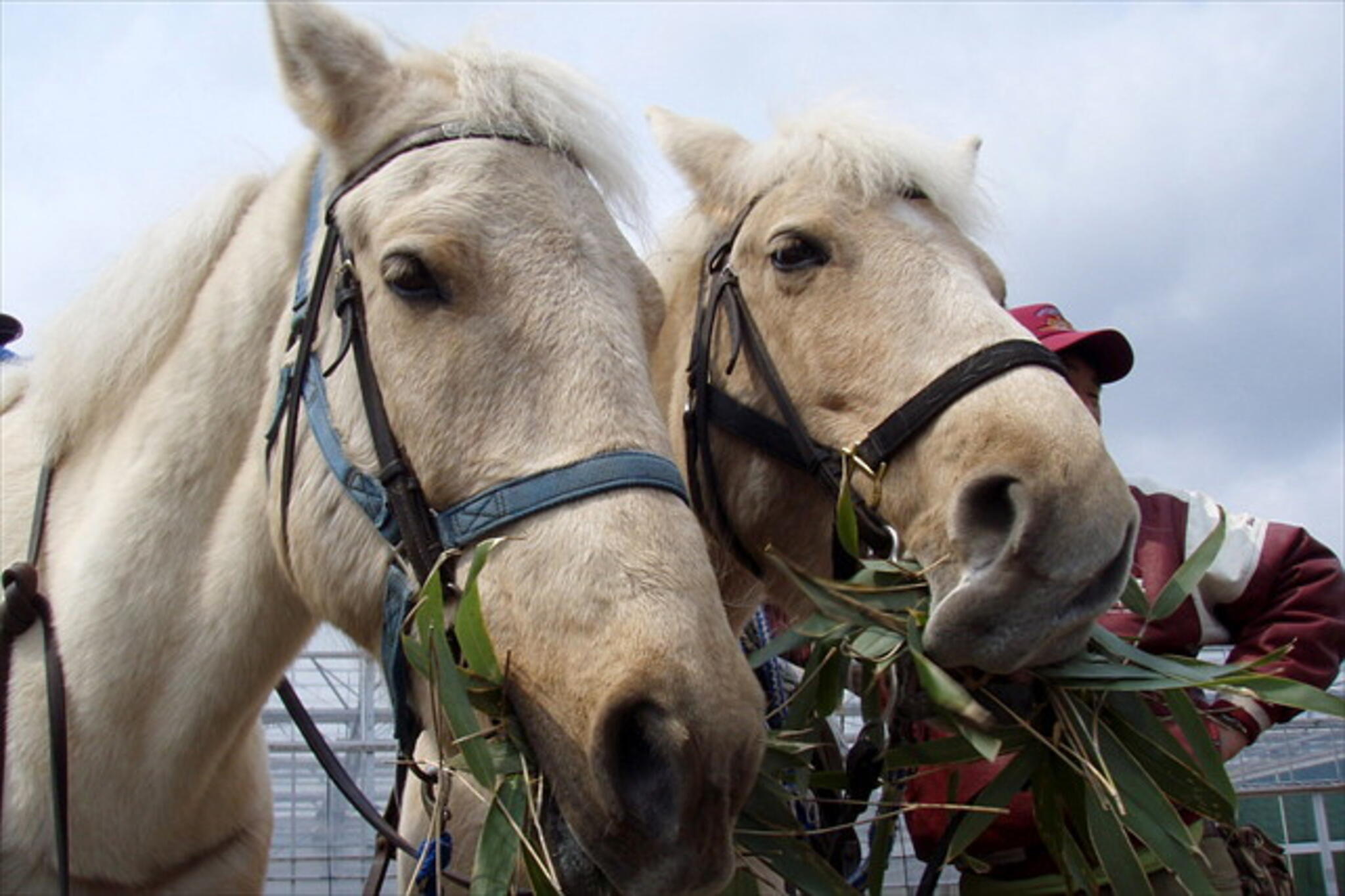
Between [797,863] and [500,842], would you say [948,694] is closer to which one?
[797,863]

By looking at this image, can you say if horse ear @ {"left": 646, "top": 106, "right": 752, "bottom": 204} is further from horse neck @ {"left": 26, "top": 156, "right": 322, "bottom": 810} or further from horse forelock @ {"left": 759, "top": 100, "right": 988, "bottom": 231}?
horse neck @ {"left": 26, "top": 156, "right": 322, "bottom": 810}

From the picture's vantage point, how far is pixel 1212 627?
11.8 feet

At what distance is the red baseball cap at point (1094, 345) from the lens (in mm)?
3812

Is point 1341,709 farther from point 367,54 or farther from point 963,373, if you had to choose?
point 367,54

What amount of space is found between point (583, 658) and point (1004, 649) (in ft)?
3.40

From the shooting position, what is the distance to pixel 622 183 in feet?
9.10

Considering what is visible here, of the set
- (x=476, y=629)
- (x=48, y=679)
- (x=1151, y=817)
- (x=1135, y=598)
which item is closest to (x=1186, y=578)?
(x=1135, y=598)

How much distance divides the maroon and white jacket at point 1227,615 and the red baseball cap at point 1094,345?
42 centimetres

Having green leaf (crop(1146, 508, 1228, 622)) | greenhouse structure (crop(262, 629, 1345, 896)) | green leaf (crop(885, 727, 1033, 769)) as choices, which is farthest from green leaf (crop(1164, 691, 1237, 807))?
greenhouse structure (crop(262, 629, 1345, 896))

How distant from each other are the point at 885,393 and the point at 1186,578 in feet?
2.67

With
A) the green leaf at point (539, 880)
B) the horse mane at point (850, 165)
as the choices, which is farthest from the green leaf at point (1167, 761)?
the horse mane at point (850, 165)

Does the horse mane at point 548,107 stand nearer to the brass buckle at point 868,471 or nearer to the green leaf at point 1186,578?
the brass buckle at point 868,471

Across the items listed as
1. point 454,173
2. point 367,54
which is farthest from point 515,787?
point 367,54

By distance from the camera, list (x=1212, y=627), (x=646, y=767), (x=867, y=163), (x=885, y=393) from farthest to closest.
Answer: (x=1212, y=627), (x=867, y=163), (x=885, y=393), (x=646, y=767)
